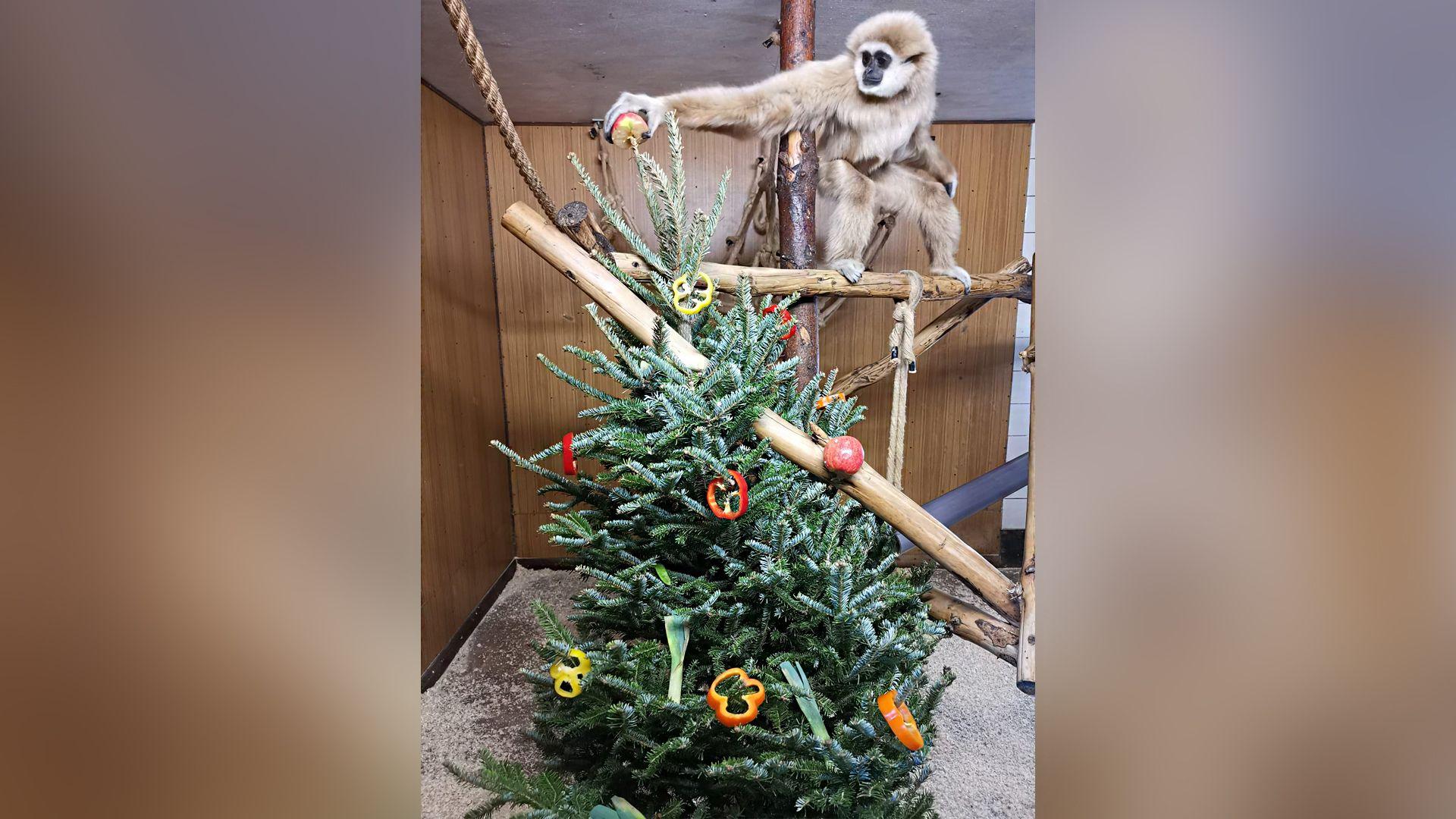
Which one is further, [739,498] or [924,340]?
[924,340]

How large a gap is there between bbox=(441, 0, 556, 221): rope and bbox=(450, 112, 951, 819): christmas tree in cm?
23

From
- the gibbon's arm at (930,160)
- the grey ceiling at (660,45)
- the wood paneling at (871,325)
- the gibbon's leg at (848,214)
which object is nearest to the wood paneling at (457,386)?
the wood paneling at (871,325)

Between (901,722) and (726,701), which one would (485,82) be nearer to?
(726,701)

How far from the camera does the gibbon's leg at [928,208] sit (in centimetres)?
203

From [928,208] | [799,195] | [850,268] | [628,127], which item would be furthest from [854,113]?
[628,127]

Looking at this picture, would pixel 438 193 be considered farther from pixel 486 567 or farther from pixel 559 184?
pixel 486 567

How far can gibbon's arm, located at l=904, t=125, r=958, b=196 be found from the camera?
204cm

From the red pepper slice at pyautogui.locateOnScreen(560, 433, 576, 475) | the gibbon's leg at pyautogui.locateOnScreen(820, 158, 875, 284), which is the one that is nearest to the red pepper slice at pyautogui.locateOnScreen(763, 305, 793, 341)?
the gibbon's leg at pyautogui.locateOnScreen(820, 158, 875, 284)

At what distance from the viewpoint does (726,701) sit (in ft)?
4.04

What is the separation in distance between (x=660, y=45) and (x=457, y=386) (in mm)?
1332

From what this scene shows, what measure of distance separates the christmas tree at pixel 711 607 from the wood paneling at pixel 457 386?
0.90 meters

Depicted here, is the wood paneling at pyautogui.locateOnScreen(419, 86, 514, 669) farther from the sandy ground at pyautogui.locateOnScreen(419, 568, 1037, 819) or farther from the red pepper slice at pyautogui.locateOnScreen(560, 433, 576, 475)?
the red pepper slice at pyautogui.locateOnScreen(560, 433, 576, 475)
